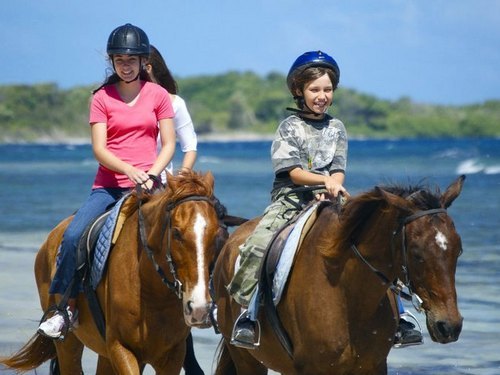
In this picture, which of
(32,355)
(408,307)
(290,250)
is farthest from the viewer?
(408,307)

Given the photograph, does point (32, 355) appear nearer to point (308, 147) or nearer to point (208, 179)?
point (208, 179)

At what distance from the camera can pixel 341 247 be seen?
6.68 metres

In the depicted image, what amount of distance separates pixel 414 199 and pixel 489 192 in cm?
3717

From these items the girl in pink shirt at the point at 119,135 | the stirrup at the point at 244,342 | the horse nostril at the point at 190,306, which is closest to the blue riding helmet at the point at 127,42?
the girl in pink shirt at the point at 119,135

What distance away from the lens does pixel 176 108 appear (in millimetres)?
8727

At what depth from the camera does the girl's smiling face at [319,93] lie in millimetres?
7453

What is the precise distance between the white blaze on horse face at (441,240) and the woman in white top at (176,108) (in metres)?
2.77

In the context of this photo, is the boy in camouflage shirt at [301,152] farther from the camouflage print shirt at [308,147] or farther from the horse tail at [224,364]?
the horse tail at [224,364]

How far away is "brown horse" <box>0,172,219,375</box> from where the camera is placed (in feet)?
21.6

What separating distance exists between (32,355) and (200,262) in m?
2.80

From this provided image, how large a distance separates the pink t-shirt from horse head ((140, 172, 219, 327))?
34.4 inches

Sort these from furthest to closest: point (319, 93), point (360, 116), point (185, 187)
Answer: point (360, 116)
point (319, 93)
point (185, 187)

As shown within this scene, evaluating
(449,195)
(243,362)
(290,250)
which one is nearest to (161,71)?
(243,362)

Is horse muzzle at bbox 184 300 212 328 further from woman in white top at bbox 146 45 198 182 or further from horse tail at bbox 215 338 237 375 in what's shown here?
woman in white top at bbox 146 45 198 182
